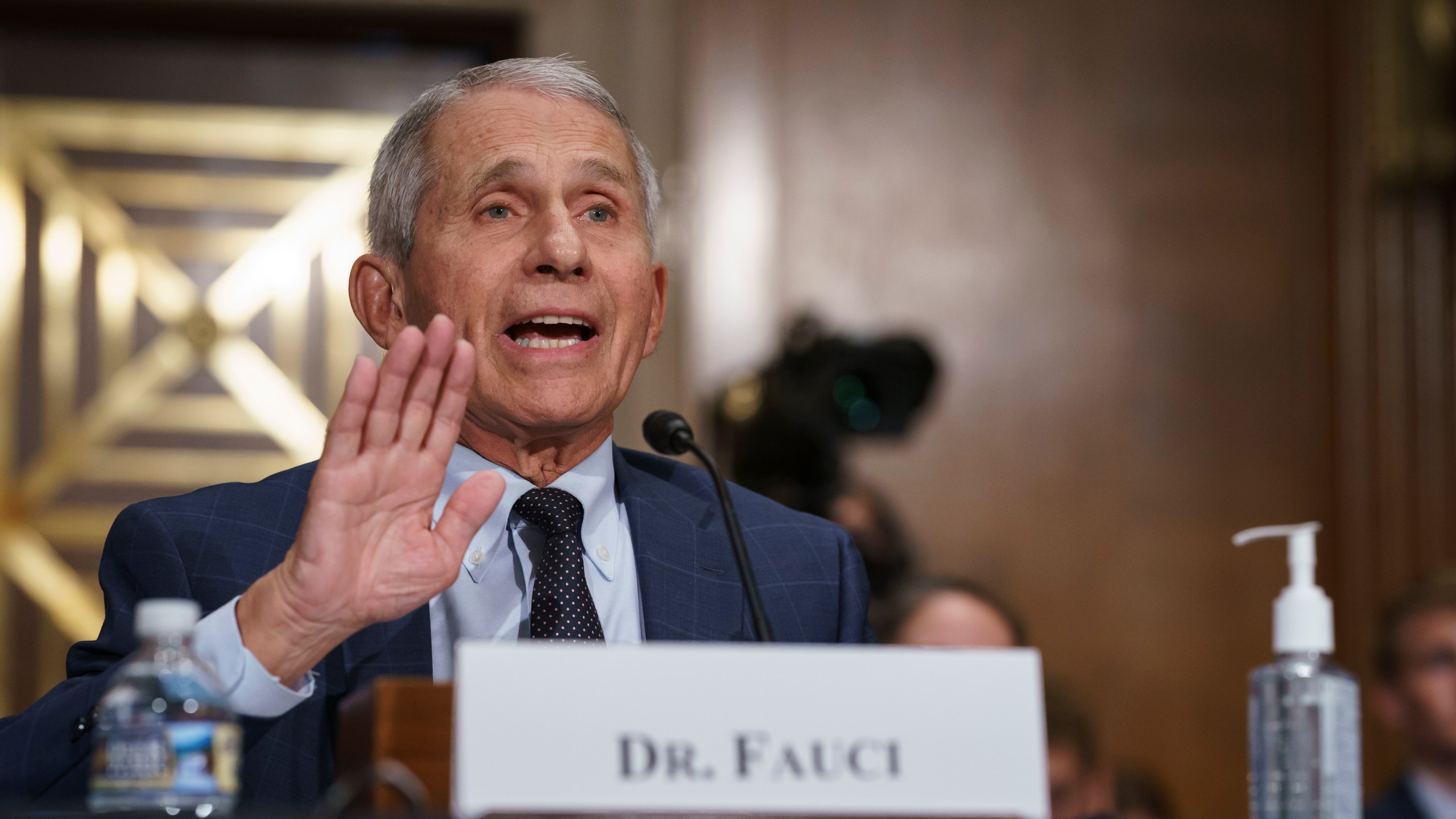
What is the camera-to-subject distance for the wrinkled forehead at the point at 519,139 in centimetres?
170

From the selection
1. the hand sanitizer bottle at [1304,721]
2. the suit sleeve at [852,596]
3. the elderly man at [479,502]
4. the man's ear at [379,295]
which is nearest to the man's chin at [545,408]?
the elderly man at [479,502]

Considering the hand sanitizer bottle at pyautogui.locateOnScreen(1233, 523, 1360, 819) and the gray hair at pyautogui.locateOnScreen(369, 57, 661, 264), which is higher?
the gray hair at pyautogui.locateOnScreen(369, 57, 661, 264)

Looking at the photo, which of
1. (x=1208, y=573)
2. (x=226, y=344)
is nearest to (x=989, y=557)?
(x=1208, y=573)

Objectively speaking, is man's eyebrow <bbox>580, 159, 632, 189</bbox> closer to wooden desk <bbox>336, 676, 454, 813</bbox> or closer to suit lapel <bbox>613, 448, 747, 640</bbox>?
suit lapel <bbox>613, 448, 747, 640</bbox>

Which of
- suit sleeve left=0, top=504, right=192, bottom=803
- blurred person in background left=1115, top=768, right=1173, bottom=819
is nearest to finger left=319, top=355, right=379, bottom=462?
suit sleeve left=0, top=504, right=192, bottom=803

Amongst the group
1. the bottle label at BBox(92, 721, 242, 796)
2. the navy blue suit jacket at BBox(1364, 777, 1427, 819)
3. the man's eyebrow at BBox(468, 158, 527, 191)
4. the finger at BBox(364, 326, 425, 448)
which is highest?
the man's eyebrow at BBox(468, 158, 527, 191)

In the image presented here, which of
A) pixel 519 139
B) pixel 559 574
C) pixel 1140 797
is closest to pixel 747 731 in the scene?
pixel 559 574

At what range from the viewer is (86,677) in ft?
4.47

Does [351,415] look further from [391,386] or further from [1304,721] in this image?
[1304,721]

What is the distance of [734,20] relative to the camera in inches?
152

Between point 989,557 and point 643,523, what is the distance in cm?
224

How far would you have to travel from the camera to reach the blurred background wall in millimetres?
3785

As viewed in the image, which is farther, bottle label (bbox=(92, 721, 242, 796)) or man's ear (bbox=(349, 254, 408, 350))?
man's ear (bbox=(349, 254, 408, 350))

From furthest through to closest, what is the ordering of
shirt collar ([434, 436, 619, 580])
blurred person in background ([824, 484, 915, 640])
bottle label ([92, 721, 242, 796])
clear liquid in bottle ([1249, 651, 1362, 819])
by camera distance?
1. blurred person in background ([824, 484, 915, 640])
2. shirt collar ([434, 436, 619, 580])
3. clear liquid in bottle ([1249, 651, 1362, 819])
4. bottle label ([92, 721, 242, 796])
